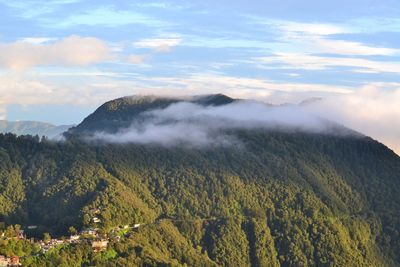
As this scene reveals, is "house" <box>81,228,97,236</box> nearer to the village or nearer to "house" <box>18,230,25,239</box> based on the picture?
the village

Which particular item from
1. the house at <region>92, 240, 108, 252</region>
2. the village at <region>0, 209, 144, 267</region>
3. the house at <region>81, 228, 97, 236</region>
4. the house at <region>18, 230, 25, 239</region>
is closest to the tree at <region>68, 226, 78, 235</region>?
the village at <region>0, 209, 144, 267</region>

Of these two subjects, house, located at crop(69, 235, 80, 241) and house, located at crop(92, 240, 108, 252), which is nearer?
house, located at crop(92, 240, 108, 252)

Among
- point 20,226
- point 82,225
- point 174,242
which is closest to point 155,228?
point 174,242

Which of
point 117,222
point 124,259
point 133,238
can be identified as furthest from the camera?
point 117,222

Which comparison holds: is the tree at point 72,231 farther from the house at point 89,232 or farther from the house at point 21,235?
the house at point 21,235

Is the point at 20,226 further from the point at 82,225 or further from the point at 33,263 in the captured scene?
the point at 33,263

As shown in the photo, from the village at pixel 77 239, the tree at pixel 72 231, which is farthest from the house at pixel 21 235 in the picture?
the tree at pixel 72 231

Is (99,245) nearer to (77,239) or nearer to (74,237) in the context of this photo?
(77,239)

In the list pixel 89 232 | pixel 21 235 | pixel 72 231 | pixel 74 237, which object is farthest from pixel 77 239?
pixel 21 235

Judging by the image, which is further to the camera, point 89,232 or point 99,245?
point 89,232
